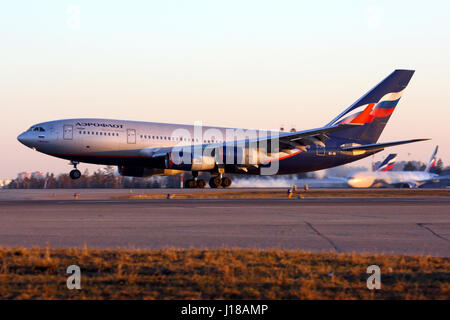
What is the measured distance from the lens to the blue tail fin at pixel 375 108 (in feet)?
141

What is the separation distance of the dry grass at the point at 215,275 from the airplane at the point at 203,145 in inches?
931

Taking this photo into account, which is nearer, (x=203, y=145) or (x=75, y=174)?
(x=75, y=174)

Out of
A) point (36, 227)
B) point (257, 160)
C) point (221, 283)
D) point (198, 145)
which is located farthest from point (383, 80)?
point (221, 283)

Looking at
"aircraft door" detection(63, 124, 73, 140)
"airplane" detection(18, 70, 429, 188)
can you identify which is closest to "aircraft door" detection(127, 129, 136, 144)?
"airplane" detection(18, 70, 429, 188)

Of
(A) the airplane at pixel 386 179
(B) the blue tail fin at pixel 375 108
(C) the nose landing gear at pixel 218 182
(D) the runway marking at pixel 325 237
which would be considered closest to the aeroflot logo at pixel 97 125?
(C) the nose landing gear at pixel 218 182

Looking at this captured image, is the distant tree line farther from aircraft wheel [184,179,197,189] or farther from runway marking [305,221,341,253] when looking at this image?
runway marking [305,221,341,253]

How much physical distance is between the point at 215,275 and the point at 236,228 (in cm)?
700

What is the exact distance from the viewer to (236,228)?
53.0 ft

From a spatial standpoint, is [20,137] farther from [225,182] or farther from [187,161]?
[225,182]

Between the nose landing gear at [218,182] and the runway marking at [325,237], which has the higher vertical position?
the nose landing gear at [218,182]

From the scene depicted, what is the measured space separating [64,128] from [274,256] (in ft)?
92.1

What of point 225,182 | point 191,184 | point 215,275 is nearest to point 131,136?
point 191,184

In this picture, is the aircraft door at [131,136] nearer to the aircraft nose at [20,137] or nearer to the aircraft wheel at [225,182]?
the aircraft nose at [20,137]

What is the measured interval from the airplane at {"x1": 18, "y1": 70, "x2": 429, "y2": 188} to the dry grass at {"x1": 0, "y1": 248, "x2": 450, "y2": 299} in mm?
23646
